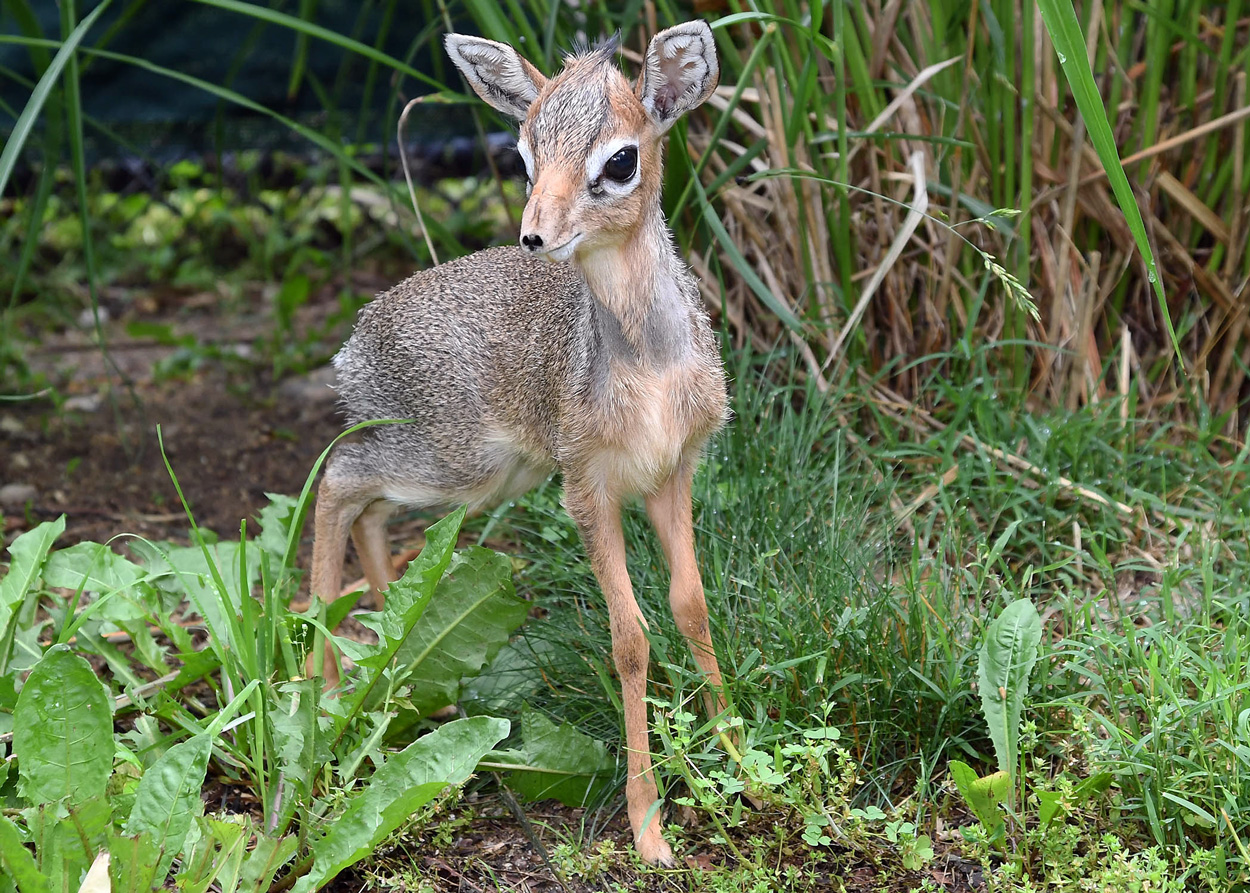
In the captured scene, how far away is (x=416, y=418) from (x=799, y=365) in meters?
1.40

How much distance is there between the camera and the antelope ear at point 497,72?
2512 mm

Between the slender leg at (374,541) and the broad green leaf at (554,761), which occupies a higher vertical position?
the slender leg at (374,541)

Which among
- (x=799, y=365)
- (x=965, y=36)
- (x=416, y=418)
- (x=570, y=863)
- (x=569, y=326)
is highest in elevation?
(x=965, y=36)

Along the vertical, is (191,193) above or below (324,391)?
above

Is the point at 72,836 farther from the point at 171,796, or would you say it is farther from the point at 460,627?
the point at 460,627

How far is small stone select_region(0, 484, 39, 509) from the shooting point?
427 centimetres

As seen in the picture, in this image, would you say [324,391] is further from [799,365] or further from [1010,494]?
[1010,494]

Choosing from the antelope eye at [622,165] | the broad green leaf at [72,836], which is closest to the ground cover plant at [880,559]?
the broad green leaf at [72,836]

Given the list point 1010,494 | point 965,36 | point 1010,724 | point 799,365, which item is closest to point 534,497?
point 799,365

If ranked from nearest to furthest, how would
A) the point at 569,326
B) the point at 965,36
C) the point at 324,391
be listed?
the point at 569,326
the point at 965,36
the point at 324,391

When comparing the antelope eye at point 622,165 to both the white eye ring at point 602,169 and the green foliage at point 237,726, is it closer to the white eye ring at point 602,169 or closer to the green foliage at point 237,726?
the white eye ring at point 602,169

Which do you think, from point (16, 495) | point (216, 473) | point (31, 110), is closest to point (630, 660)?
point (31, 110)

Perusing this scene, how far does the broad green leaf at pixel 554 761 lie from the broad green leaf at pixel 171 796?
25.5 inches

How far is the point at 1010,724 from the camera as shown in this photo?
8.51 feet
